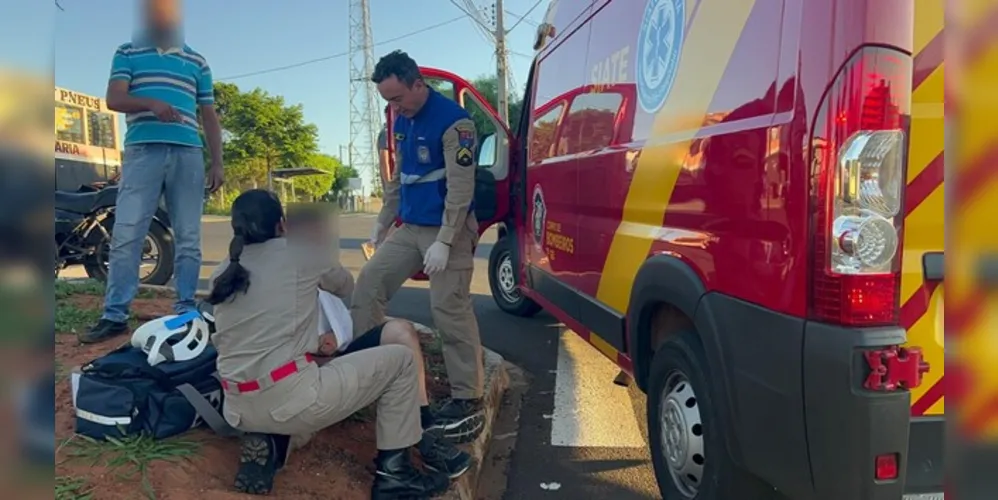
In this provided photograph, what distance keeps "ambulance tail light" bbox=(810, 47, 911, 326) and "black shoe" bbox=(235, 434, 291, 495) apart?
6.21 ft

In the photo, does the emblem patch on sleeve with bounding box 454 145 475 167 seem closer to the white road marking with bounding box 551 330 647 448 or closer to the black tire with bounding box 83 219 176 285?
the white road marking with bounding box 551 330 647 448

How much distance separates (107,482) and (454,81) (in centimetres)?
439

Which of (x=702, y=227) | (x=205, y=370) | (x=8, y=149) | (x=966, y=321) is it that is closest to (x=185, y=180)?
(x=205, y=370)

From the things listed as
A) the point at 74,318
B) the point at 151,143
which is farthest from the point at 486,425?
the point at 74,318

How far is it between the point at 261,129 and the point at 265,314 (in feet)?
120

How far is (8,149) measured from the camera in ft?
2.43

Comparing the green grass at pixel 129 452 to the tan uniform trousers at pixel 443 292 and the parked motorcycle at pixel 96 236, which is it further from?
the parked motorcycle at pixel 96 236

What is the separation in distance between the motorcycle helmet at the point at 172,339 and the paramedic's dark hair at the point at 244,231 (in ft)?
2.16

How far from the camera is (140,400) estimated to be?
2572mm

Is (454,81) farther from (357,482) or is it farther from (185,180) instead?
(357,482)

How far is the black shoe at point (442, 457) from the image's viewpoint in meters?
2.78

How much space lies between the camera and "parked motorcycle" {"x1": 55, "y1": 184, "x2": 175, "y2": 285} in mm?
5723

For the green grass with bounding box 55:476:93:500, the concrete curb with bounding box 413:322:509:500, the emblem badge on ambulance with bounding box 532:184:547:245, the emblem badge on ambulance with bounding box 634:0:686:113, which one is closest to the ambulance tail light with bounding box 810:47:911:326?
the emblem badge on ambulance with bounding box 634:0:686:113

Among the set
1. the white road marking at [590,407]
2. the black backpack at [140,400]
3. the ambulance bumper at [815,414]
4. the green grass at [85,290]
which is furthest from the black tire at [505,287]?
the ambulance bumper at [815,414]
